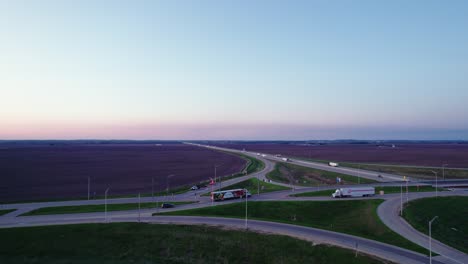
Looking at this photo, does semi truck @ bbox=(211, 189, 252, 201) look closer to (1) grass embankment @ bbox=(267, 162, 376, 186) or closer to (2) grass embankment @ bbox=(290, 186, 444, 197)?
(2) grass embankment @ bbox=(290, 186, 444, 197)

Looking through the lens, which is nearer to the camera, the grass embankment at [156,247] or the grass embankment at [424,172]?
the grass embankment at [156,247]

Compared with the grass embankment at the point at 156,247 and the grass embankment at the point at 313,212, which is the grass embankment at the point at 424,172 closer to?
the grass embankment at the point at 313,212

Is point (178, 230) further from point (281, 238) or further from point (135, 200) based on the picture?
point (135, 200)

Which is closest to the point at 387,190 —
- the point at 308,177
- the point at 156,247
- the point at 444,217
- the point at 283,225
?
the point at 444,217

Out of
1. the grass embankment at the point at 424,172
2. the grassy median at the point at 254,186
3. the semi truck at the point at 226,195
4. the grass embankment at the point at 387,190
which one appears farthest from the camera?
the grass embankment at the point at 424,172

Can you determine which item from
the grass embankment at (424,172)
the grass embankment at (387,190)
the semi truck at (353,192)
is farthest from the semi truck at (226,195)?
the grass embankment at (424,172)

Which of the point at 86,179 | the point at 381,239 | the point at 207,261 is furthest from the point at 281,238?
the point at 86,179
